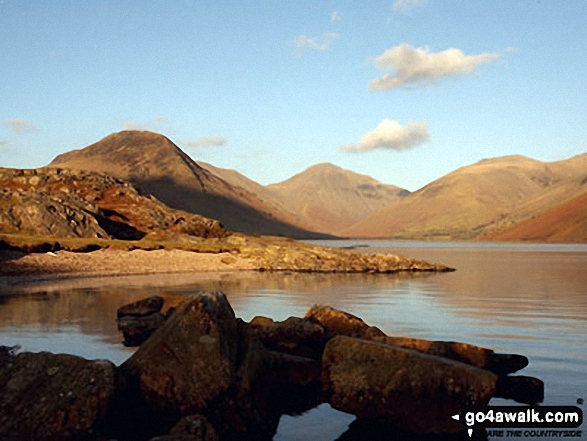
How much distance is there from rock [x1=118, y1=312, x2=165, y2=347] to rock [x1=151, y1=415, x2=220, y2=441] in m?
9.53

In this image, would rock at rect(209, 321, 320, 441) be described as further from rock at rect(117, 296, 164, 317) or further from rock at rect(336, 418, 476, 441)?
rock at rect(117, 296, 164, 317)

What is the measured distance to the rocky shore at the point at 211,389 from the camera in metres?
10.4

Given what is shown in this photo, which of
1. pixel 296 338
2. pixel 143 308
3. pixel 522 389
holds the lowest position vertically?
pixel 522 389

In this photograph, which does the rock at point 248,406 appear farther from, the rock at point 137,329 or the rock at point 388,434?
the rock at point 137,329

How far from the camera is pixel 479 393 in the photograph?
1152 cm

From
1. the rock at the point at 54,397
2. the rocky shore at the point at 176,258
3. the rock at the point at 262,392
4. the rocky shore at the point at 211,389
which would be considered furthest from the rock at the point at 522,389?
the rocky shore at the point at 176,258

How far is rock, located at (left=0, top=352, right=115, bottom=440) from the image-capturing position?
1019 centimetres

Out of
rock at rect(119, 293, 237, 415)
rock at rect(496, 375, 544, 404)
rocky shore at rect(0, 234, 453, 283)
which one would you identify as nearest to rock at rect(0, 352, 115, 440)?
rock at rect(119, 293, 237, 415)

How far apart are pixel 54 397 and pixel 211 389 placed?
8.91 ft

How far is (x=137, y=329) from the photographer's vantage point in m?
19.8

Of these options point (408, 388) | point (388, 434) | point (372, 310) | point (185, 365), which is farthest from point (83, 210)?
point (408, 388)

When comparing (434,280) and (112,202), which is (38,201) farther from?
(434,280)

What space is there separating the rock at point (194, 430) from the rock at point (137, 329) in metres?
9.53

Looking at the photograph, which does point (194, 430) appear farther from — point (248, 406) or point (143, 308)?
point (143, 308)
